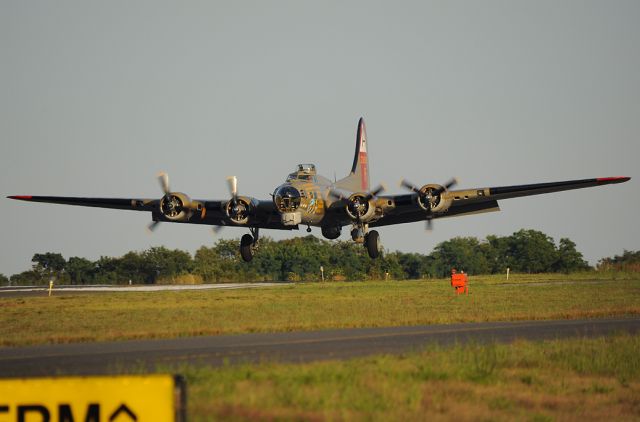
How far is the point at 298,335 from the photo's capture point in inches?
974

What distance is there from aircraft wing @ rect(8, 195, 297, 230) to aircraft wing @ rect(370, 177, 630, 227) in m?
6.49

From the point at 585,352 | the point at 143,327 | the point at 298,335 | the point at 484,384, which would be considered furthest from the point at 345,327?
the point at 484,384

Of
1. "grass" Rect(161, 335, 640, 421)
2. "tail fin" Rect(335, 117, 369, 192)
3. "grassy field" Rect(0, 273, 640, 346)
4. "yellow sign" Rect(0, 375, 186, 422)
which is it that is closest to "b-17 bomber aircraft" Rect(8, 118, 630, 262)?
"grassy field" Rect(0, 273, 640, 346)

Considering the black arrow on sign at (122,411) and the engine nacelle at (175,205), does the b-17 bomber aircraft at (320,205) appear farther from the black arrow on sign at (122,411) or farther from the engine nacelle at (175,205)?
the black arrow on sign at (122,411)

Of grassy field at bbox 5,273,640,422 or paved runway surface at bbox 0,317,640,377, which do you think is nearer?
grassy field at bbox 5,273,640,422

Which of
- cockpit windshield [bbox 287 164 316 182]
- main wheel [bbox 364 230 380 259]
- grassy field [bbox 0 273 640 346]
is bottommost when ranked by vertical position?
grassy field [bbox 0 273 640 346]

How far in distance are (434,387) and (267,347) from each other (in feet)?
20.5

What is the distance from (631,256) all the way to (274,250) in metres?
44.7

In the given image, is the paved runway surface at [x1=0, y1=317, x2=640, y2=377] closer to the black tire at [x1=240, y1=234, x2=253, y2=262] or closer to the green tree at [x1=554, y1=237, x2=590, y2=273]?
the black tire at [x1=240, y1=234, x2=253, y2=262]

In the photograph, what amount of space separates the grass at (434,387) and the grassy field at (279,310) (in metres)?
9.00

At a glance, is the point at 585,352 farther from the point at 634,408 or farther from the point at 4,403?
the point at 4,403

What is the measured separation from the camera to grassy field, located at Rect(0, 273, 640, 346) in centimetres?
A: 2755

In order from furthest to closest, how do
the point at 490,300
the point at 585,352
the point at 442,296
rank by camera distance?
the point at 442,296 < the point at 490,300 < the point at 585,352

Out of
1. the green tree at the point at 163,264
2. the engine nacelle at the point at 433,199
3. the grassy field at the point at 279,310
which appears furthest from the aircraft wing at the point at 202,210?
the green tree at the point at 163,264
